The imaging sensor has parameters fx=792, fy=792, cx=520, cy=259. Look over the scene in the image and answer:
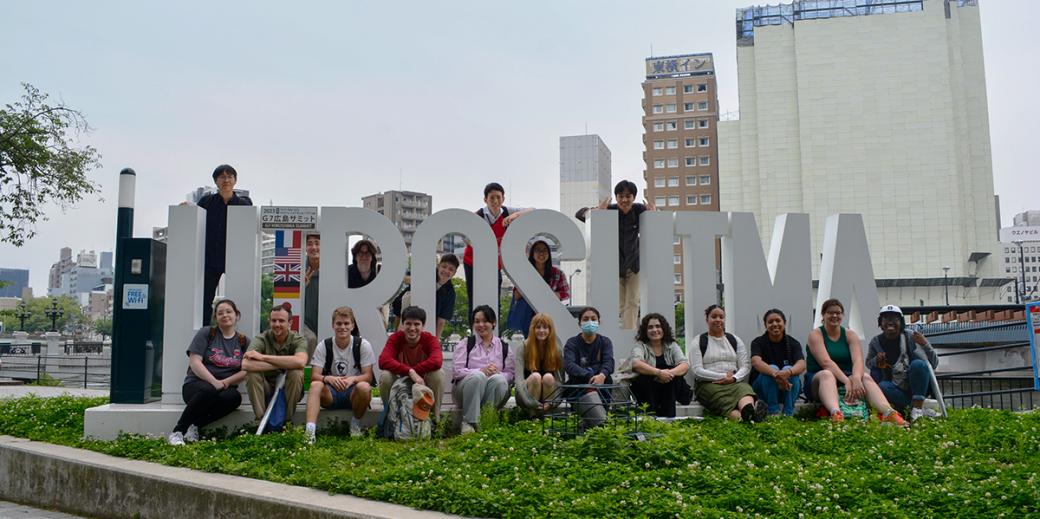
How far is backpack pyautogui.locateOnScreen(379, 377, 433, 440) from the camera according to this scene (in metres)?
7.74

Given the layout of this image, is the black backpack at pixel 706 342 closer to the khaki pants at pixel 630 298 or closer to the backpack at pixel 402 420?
the khaki pants at pixel 630 298

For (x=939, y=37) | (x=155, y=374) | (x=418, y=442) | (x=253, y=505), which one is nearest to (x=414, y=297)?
(x=418, y=442)

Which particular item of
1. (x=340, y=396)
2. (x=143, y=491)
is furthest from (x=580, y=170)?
(x=143, y=491)

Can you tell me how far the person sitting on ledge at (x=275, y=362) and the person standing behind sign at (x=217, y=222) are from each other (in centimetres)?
180

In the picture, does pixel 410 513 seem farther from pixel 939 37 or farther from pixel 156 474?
pixel 939 37

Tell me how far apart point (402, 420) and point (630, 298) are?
380cm

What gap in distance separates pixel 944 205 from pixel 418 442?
87245 millimetres

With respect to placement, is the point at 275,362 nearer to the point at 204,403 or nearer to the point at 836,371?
the point at 204,403

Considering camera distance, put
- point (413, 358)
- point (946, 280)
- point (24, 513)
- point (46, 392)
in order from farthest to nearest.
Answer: point (946, 280) < point (46, 392) < point (413, 358) < point (24, 513)

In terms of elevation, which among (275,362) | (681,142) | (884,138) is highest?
(681,142)

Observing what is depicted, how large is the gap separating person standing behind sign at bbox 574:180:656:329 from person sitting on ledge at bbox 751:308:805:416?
6.25 feet

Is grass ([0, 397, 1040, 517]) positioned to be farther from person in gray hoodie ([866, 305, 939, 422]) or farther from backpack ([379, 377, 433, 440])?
person in gray hoodie ([866, 305, 939, 422])

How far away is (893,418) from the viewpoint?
8.18 m

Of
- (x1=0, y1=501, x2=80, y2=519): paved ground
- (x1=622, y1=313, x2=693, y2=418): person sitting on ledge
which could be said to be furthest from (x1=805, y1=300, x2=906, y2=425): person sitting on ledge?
(x1=0, y1=501, x2=80, y2=519): paved ground
